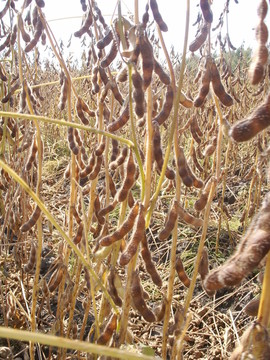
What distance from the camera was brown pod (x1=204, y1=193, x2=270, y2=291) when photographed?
0.63 meters

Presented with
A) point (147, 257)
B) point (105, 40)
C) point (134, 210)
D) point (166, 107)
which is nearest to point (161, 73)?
point (166, 107)

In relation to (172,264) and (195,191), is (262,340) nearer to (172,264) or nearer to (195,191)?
(172,264)

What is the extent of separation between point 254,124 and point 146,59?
23.2 inches

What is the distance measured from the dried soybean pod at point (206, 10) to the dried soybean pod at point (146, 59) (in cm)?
20

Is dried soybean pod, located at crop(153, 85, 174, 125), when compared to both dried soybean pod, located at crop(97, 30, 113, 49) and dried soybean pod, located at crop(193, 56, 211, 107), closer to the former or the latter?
dried soybean pod, located at crop(193, 56, 211, 107)

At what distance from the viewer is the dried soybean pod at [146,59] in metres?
1.18

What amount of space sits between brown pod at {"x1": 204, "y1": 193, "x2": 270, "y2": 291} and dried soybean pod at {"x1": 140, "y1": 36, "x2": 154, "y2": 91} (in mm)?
650

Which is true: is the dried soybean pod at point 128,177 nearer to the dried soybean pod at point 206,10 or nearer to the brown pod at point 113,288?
the brown pod at point 113,288

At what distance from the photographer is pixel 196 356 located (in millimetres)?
2225

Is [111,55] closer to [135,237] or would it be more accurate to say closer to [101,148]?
[101,148]

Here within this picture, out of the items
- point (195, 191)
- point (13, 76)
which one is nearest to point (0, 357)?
point (13, 76)

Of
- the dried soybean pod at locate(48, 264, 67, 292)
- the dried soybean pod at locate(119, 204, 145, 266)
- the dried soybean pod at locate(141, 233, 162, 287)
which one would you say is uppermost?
the dried soybean pod at locate(119, 204, 145, 266)

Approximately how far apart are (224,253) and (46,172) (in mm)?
2842

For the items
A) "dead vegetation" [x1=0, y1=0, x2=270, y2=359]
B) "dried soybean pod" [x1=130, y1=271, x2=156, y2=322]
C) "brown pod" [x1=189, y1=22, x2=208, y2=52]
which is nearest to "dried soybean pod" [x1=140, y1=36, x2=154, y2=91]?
"dead vegetation" [x1=0, y1=0, x2=270, y2=359]
